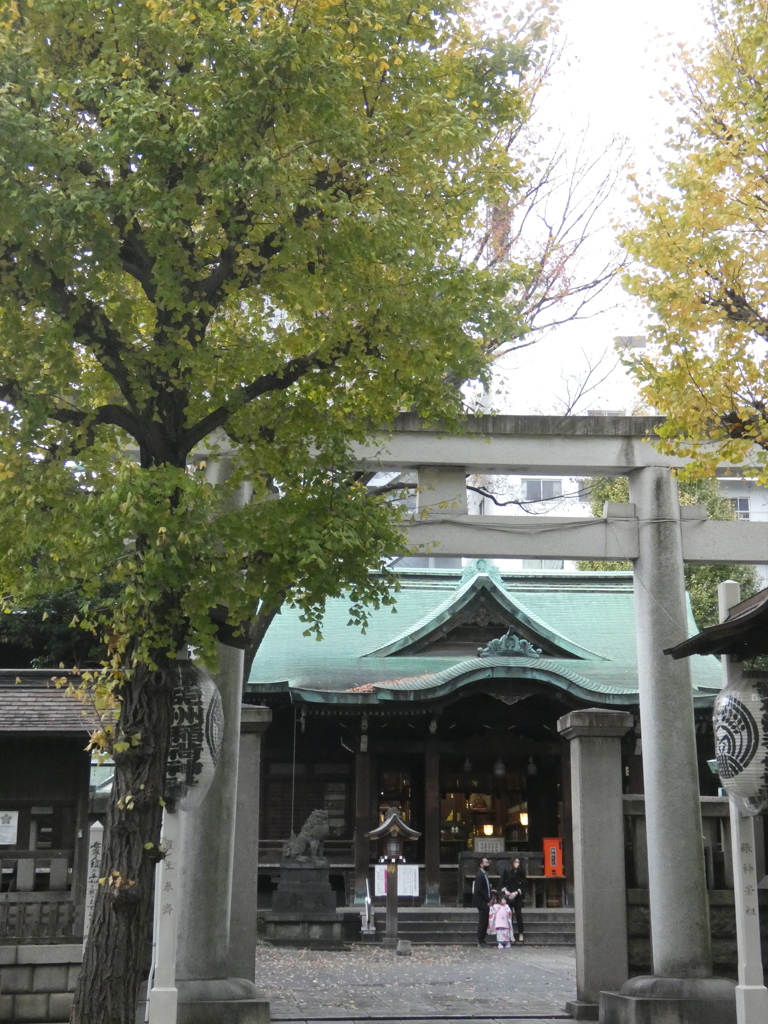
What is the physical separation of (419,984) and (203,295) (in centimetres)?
976

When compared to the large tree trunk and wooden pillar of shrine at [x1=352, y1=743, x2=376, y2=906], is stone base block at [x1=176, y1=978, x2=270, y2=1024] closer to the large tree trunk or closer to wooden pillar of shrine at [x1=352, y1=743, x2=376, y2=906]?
the large tree trunk

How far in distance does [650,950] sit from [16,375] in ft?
28.0

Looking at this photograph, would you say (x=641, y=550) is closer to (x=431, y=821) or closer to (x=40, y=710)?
(x=40, y=710)

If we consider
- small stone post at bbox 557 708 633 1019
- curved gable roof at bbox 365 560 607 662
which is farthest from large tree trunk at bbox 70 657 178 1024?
curved gable roof at bbox 365 560 607 662

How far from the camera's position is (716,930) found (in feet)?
36.4

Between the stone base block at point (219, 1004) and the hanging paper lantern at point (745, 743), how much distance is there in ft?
15.4

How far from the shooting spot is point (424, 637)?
23.4 metres

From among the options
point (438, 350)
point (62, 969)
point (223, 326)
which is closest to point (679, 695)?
point (438, 350)

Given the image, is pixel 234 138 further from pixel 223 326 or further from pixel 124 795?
pixel 124 795

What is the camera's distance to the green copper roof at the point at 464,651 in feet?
68.8

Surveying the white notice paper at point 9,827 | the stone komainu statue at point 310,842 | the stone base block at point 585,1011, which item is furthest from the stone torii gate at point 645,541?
the stone komainu statue at point 310,842

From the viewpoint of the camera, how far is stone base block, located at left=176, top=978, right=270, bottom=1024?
31.8 ft

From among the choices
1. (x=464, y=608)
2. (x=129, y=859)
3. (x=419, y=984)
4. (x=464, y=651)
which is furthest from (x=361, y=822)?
(x=129, y=859)

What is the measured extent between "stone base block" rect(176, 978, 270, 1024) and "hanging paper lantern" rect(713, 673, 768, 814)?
470 centimetres
